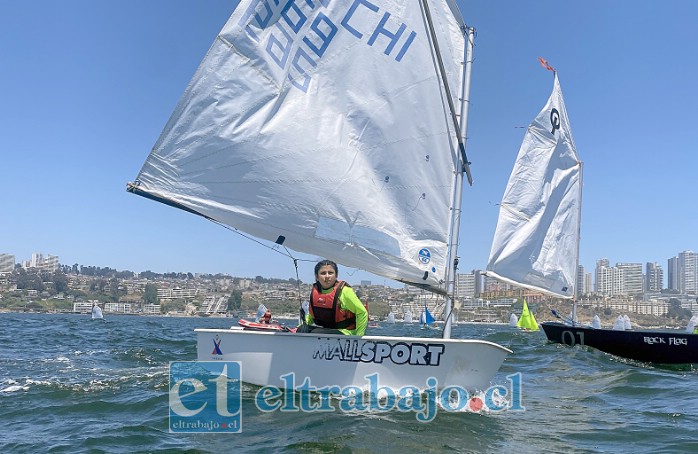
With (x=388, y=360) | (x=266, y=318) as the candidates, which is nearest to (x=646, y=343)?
(x=388, y=360)

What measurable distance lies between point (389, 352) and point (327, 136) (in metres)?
2.88

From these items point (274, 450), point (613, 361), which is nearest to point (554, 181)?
point (613, 361)

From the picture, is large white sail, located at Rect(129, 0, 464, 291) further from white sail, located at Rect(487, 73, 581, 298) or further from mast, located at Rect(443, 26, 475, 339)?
white sail, located at Rect(487, 73, 581, 298)

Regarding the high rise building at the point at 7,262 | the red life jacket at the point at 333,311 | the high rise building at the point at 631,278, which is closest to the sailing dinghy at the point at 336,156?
the red life jacket at the point at 333,311

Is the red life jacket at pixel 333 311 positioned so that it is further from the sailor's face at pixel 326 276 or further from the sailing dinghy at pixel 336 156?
the sailing dinghy at pixel 336 156

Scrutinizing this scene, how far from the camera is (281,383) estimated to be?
7668mm

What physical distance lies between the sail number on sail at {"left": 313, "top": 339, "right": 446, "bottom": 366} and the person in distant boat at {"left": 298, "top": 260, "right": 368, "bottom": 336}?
208 mm

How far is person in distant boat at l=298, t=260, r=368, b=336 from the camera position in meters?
7.47

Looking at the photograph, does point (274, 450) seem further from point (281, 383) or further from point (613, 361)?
point (613, 361)

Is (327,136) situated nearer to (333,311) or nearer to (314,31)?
(314,31)

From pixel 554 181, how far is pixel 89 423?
14681mm

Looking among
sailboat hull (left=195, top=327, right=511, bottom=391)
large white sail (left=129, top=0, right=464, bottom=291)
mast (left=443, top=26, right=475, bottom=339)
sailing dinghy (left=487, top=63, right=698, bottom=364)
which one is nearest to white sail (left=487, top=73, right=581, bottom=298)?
sailing dinghy (left=487, top=63, right=698, bottom=364)

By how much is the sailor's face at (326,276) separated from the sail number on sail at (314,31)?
2.38m

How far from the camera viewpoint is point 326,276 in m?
7.69
